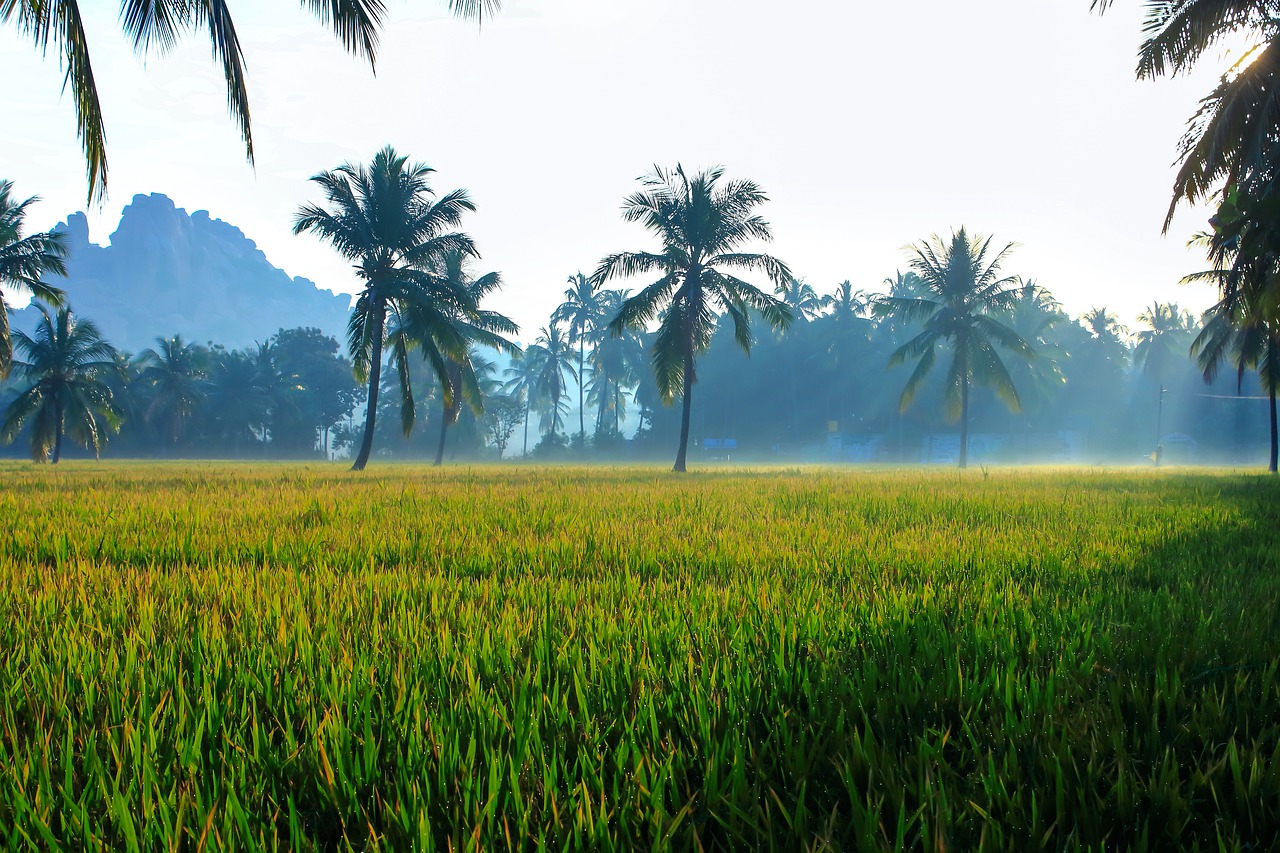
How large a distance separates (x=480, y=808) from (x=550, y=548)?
2907mm

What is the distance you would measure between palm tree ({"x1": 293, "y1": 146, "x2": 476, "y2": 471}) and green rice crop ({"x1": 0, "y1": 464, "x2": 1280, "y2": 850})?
15.6 meters

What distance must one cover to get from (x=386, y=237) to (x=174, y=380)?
3318 centimetres

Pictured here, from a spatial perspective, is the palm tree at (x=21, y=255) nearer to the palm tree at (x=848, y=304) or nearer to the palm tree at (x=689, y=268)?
the palm tree at (x=689, y=268)

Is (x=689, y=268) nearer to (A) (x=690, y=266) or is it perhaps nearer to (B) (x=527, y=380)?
(A) (x=690, y=266)

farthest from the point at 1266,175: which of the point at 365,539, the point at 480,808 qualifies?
the point at 480,808

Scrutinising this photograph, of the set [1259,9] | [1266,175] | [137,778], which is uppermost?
[1259,9]

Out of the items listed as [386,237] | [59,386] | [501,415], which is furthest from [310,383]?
[386,237]

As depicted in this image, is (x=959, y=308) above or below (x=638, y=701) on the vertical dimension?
above

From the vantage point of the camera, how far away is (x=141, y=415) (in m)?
46.7

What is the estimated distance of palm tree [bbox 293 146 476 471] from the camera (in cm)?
1836

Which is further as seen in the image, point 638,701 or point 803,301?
point 803,301

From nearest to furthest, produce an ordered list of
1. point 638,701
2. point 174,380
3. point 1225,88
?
point 638,701 → point 1225,88 → point 174,380

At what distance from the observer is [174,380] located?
143 feet

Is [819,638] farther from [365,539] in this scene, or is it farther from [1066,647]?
[365,539]
